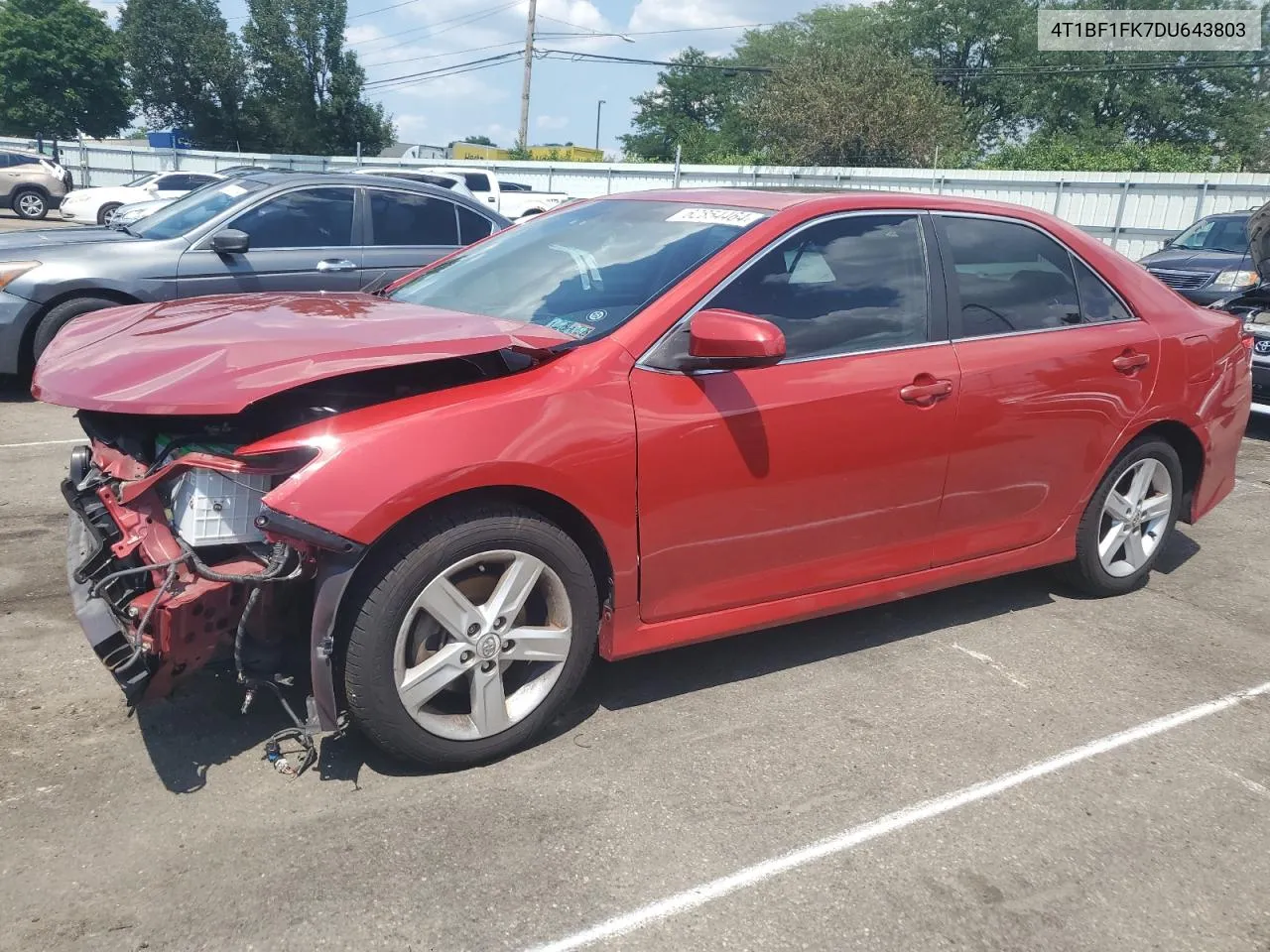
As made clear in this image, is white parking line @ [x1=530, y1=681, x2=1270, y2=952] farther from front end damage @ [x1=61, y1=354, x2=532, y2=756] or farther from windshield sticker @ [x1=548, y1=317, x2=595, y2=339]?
windshield sticker @ [x1=548, y1=317, x2=595, y2=339]

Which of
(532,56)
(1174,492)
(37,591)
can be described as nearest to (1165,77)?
(532,56)

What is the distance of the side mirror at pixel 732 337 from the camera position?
310 cm

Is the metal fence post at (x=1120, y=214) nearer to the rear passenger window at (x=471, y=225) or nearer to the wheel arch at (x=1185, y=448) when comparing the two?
the rear passenger window at (x=471, y=225)

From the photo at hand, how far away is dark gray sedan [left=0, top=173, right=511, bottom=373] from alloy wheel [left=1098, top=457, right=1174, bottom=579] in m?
4.71

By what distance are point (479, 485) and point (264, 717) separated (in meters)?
1.14

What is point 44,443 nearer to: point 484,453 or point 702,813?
point 484,453

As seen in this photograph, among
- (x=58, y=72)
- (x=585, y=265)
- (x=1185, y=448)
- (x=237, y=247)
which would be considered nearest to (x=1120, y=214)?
(x=1185, y=448)

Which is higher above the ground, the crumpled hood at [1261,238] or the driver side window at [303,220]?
the crumpled hood at [1261,238]

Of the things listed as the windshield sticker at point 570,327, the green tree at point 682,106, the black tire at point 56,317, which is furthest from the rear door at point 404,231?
the green tree at point 682,106

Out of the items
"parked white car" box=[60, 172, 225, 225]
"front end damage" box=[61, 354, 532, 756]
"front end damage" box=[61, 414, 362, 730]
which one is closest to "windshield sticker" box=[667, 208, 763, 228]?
"front end damage" box=[61, 354, 532, 756]

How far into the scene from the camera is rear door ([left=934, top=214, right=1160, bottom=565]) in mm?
3965

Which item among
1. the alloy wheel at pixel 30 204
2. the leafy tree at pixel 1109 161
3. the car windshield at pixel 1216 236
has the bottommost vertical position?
the alloy wheel at pixel 30 204

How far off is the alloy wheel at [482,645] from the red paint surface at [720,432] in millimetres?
222

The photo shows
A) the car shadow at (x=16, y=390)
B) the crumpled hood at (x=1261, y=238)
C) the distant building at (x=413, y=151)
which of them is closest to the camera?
the crumpled hood at (x=1261, y=238)
